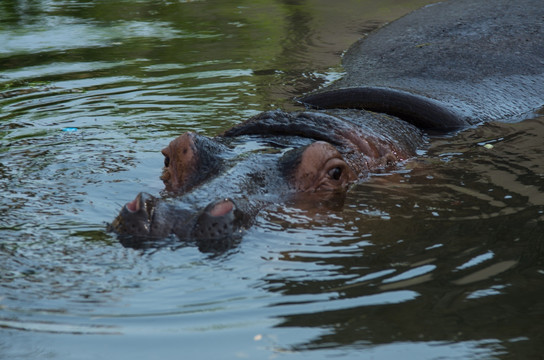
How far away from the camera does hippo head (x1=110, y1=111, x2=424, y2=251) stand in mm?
4203

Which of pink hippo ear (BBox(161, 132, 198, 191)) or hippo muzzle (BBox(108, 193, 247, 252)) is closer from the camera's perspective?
hippo muzzle (BBox(108, 193, 247, 252))

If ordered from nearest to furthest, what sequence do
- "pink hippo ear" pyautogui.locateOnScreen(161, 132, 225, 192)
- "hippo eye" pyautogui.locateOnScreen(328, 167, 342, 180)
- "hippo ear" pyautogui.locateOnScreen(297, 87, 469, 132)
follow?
1. "pink hippo ear" pyautogui.locateOnScreen(161, 132, 225, 192)
2. "hippo eye" pyautogui.locateOnScreen(328, 167, 342, 180)
3. "hippo ear" pyautogui.locateOnScreen(297, 87, 469, 132)

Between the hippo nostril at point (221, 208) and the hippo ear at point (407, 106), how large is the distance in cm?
302

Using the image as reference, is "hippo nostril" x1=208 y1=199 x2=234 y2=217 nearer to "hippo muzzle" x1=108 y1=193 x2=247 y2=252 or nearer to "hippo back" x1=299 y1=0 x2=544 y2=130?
"hippo muzzle" x1=108 y1=193 x2=247 y2=252

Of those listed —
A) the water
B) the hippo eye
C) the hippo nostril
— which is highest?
the hippo nostril

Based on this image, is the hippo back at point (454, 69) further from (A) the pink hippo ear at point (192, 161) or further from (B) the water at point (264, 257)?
(A) the pink hippo ear at point (192, 161)

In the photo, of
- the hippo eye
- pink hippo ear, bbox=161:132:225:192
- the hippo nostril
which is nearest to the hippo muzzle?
the hippo nostril

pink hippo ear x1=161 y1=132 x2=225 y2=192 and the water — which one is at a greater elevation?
pink hippo ear x1=161 y1=132 x2=225 y2=192

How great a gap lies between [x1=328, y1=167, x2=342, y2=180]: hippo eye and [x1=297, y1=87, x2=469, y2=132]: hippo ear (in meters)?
1.71

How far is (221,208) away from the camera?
165 inches

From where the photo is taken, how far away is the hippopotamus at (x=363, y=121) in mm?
4309

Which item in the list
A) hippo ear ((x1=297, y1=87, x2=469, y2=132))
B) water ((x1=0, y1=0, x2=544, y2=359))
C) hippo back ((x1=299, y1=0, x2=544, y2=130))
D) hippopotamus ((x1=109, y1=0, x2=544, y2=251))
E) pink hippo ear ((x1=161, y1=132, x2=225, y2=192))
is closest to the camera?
water ((x1=0, y1=0, x2=544, y2=359))

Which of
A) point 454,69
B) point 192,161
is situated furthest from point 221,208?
point 454,69

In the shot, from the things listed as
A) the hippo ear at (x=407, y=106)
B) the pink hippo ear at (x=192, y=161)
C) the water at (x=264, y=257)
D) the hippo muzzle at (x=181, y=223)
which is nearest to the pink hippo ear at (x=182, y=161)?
the pink hippo ear at (x=192, y=161)
